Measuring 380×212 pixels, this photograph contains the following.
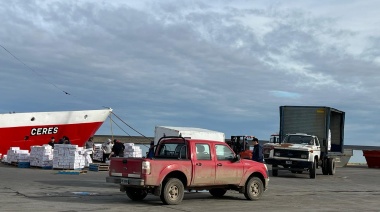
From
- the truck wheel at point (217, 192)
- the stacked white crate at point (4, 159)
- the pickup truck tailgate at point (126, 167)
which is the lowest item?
the truck wheel at point (217, 192)

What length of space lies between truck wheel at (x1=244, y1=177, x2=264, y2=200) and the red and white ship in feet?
70.6

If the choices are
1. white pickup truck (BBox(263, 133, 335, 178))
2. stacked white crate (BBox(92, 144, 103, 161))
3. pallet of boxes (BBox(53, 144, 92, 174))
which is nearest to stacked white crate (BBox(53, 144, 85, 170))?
pallet of boxes (BBox(53, 144, 92, 174))

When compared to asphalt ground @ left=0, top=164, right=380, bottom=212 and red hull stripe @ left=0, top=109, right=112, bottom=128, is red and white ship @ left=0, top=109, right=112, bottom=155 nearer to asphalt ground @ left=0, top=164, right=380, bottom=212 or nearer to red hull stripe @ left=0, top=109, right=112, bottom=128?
red hull stripe @ left=0, top=109, right=112, bottom=128

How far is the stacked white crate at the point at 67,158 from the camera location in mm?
26734

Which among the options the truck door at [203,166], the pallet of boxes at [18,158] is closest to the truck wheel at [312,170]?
the truck door at [203,166]

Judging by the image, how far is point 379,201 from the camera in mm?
16672

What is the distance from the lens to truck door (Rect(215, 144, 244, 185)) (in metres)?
14.6

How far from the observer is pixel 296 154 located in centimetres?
2712

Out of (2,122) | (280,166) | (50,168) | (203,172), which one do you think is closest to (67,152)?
(50,168)

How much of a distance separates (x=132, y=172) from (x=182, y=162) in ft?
4.37

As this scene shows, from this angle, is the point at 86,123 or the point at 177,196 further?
the point at 86,123

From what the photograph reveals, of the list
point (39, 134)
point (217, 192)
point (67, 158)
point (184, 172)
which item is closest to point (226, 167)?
point (184, 172)

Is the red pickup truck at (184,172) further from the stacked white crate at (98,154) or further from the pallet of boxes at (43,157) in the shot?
the stacked white crate at (98,154)

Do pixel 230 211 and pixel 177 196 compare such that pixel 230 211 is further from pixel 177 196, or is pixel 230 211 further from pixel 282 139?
pixel 282 139
